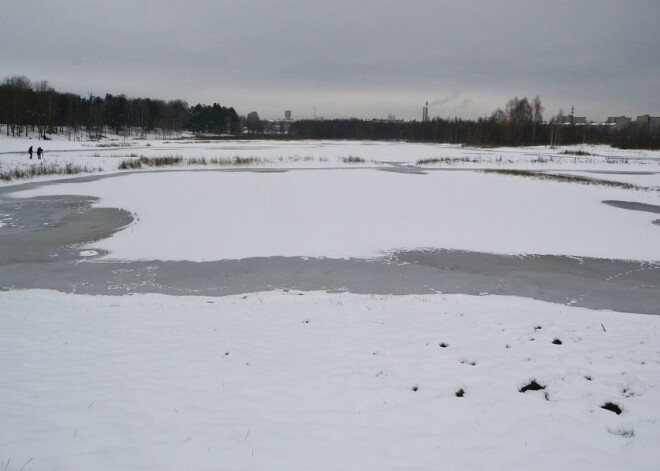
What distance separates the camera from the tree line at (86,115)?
77875mm

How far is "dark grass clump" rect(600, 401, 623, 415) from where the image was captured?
4.38 m

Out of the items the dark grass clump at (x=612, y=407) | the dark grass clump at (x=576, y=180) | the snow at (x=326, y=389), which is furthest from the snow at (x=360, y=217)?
the dark grass clump at (x=612, y=407)

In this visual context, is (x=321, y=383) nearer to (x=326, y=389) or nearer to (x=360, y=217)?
(x=326, y=389)

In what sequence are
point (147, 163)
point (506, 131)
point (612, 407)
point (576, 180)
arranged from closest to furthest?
point (612, 407) < point (576, 180) < point (147, 163) < point (506, 131)

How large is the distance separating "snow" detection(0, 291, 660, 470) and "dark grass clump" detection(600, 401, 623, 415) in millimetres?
45

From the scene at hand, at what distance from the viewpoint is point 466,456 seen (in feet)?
12.5

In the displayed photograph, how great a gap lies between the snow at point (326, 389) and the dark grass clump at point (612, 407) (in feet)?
0.15

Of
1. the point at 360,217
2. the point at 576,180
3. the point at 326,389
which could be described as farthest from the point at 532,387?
the point at 576,180

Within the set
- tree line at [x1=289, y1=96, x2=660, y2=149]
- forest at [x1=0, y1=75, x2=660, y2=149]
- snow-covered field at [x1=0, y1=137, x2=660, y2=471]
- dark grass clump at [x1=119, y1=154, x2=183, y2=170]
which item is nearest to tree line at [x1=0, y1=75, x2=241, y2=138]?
forest at [x1=0, y1=75, x2=660, y2=149]

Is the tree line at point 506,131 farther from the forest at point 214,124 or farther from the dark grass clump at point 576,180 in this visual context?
the dark grass clump at point 576,180

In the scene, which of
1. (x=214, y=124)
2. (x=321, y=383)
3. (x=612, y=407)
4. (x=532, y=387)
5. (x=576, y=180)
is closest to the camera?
(x=612, y=407)

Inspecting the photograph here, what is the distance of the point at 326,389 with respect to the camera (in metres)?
Result: 5.01

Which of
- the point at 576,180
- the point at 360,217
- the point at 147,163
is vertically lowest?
the point at 360,217

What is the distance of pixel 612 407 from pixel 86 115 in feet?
374
